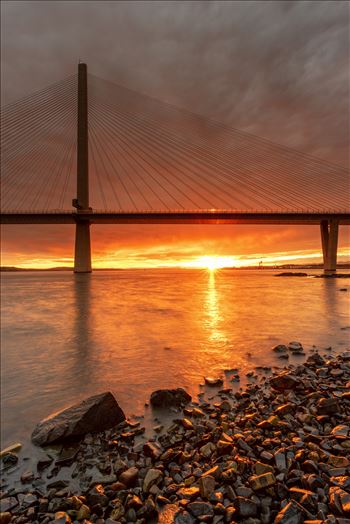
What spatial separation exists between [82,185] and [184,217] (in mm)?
19114

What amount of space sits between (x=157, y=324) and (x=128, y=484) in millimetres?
10147

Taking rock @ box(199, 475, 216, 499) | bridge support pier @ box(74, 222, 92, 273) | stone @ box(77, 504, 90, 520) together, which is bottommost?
stone @ box(77, 504, 90, 520)

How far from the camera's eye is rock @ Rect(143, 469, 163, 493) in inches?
103

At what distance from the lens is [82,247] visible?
5328cm

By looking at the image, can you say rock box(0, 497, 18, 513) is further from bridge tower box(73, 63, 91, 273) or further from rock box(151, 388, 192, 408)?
bridge tower box(73, 63, 91, 273)

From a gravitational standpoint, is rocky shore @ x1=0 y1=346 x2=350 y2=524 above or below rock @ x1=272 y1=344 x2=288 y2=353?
above

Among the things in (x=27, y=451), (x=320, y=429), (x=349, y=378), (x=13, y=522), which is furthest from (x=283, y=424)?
(x=27, y=451)

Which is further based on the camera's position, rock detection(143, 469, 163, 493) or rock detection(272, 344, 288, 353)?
rock detection(272, 344, 288, 353)

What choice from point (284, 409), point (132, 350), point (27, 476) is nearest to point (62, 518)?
point (27, 476)

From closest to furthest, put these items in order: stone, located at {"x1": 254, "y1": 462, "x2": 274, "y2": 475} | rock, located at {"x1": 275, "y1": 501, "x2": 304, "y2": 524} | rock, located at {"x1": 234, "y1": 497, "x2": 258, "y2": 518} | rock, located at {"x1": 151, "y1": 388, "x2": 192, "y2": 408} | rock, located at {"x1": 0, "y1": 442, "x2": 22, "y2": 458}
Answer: rock, located at {"x1": 275, "y1": 501, "x2": 304, "y2": 524}, rock, located at {"x1": 234, "y1": 497, "x2": 258, "y2": 518}, stone, located at {"x1": 254, "y1": 462, "x2": 274, "y2": 475}, rock, located at {"x1": 0, "y1": 442, "x2": 22, "y2": 458}, rock, located at {"x1": 151, "y1": 388, "x2": 192, "y2": 408}

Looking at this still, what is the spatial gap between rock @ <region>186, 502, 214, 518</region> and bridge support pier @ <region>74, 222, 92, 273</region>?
5372 centimetres

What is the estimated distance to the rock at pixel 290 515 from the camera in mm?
2088

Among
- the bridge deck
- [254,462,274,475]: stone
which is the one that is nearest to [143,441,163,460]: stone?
[254,462,274,475]: stone

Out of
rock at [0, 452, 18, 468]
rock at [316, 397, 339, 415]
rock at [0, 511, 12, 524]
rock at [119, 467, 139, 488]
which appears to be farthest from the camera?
rock at [316, 397, 339, 415]
